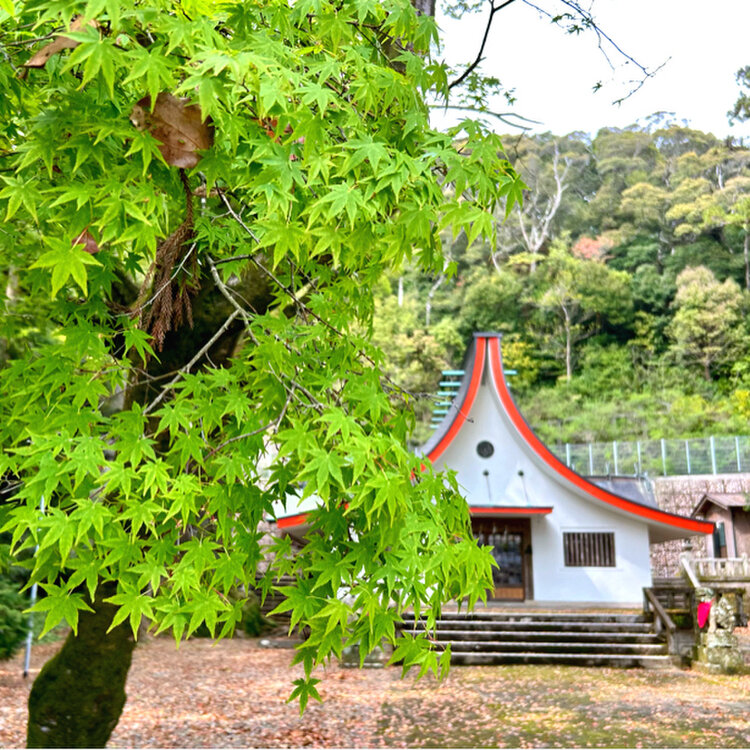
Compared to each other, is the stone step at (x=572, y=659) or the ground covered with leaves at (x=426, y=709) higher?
the stone step at (x=572, y=659)

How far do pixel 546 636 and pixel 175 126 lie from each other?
43.3ft

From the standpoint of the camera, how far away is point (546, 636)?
1339 cm

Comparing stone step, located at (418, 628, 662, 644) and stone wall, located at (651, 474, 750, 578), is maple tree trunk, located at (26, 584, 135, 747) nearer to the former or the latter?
stone step, located at (418, 628, 662, 644)

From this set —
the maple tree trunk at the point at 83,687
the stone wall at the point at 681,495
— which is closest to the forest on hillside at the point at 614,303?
the stone wall at the point at 681,495

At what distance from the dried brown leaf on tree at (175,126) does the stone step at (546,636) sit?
40.6ft

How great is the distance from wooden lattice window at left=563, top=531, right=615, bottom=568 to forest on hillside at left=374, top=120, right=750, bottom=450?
16.8 m

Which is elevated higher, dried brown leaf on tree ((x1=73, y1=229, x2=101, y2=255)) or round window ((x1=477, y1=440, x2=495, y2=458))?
round window ((x1=477, y1=440, x2=495, y2=458))

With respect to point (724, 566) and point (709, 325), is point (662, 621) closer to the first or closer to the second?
point (724, 566)

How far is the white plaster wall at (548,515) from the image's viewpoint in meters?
16.5

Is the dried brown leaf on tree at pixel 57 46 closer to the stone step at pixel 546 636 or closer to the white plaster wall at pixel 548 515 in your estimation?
the stone step at pixel 546 636

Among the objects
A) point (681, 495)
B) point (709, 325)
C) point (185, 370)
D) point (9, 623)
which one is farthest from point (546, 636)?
point (709, 325)

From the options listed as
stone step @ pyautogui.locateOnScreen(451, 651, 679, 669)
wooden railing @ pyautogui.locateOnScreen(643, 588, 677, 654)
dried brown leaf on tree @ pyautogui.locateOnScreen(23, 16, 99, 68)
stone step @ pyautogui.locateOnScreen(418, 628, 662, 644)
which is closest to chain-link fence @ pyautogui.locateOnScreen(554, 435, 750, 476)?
wooden railing @ pyautogui.locateOnScreen(643, 588, 677, 654)

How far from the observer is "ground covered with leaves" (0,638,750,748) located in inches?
298

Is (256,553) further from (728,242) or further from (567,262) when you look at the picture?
(728,242)
